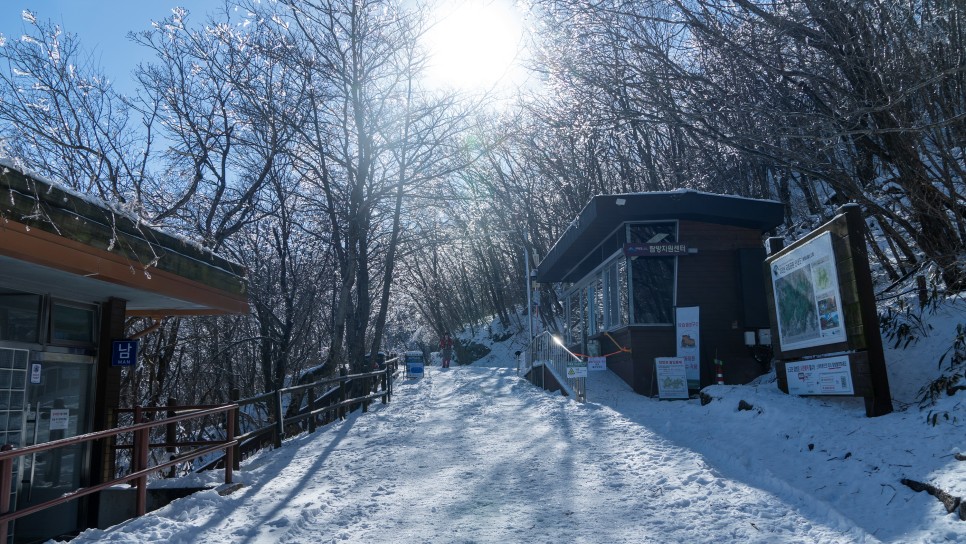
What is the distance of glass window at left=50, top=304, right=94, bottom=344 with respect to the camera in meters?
9.80

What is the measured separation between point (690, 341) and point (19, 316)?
1239 centimetres

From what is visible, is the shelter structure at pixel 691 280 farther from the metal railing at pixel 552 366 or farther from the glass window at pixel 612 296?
the metal railing at pixel 552 366

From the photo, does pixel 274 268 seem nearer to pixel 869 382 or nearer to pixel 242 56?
pixel 242 56

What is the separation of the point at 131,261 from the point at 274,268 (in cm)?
1914

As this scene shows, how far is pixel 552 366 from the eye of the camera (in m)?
19.1

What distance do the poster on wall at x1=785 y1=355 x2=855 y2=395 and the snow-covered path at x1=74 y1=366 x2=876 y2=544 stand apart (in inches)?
75.2

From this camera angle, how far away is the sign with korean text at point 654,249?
53.9 ft

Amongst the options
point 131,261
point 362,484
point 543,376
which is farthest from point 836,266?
point 543,376

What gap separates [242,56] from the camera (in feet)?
62.7

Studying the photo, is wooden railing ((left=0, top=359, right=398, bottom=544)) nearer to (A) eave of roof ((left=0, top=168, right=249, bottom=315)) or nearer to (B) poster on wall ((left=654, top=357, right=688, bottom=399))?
(A) eave of roof ((left=0, top=168, right=249, bottom=315))

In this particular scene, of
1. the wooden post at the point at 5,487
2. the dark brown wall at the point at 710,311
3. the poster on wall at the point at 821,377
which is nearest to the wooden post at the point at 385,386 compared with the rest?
the dark brown wall at the point at 710,311

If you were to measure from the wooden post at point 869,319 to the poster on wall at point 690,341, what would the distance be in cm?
691

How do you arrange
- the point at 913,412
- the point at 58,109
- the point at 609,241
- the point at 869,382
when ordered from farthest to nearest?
the point at 609,241, the point at 58,109, the point at 869,382, the point at 913,412

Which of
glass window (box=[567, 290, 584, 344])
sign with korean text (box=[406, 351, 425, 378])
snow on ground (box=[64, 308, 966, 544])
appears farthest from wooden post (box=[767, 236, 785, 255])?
sign with korean text (box=[406, 351, 425, 378])
